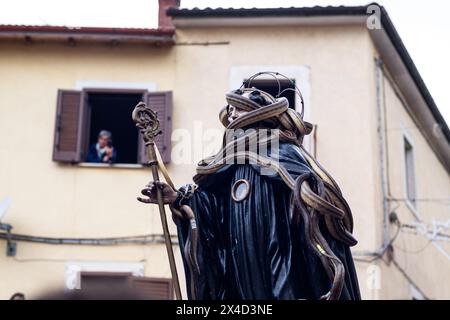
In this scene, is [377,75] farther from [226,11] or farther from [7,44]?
[7,44]

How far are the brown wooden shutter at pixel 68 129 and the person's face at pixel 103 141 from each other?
311 millimetres

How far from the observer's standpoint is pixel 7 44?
19188 mm

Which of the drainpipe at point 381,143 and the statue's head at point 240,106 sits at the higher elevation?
the drainpipe at point 381,143

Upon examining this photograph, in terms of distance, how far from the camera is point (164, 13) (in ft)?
64.0

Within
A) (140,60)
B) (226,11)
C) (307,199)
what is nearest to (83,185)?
(140,60)

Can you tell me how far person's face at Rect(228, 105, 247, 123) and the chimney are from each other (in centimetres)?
1272

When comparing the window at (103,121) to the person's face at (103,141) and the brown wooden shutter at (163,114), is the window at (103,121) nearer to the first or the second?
the brown wooden shutter at (163,114)

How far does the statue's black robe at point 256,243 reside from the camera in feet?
19.6

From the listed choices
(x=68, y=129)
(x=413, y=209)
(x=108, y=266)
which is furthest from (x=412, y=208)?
(x=68, y=129)

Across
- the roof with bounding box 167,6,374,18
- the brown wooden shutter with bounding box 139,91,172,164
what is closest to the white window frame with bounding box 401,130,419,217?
the roof with bounding box 167,6,374,18

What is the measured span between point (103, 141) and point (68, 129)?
23.1 inches

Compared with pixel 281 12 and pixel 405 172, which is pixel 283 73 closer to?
pixel 281 12

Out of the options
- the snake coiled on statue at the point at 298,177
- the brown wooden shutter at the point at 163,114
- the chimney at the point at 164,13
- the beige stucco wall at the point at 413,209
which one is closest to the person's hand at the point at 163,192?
the snake coiled on statue at the point at 298,177

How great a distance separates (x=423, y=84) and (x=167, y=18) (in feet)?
16.3
